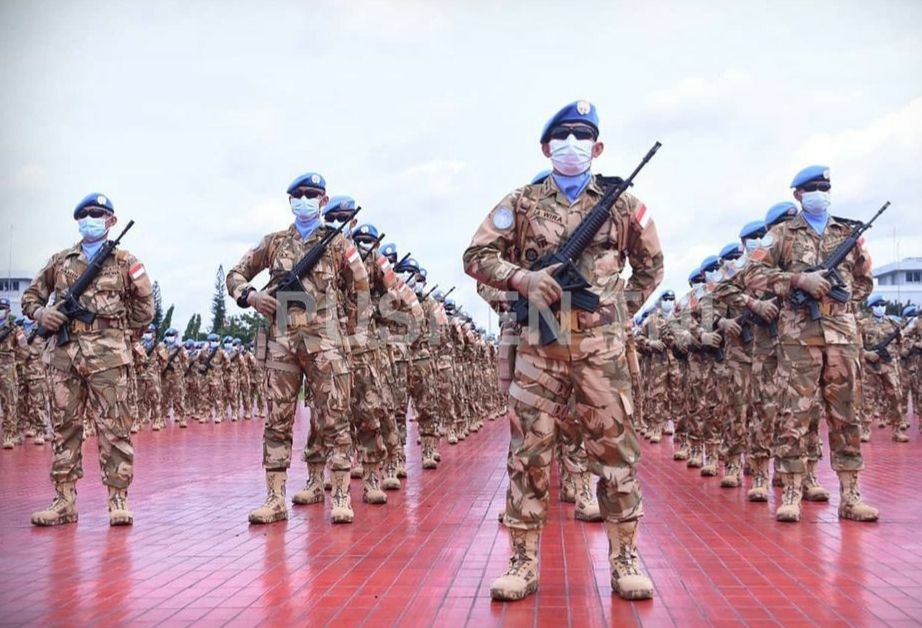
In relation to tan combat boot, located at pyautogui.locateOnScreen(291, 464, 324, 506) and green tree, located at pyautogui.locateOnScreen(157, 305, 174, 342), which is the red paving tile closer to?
tan combat boot, located at pyautogui.locateOnScreen(291, 464, 324, 506)

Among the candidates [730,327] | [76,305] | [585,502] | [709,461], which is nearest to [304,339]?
[76,305]

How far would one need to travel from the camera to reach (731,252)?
1077 cm

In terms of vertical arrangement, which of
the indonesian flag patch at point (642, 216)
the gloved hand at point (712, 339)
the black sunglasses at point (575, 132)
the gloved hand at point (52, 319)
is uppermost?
the black sunglasses at point (575, 132)

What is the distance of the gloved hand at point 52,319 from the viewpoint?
23.7 feet

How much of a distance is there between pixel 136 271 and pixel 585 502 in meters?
4.03

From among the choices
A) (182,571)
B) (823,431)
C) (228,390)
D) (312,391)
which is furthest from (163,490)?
(228,390)

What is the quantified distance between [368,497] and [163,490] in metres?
2.68

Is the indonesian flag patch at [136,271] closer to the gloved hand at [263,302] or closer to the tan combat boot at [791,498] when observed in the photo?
the gloved hand at [263,302]

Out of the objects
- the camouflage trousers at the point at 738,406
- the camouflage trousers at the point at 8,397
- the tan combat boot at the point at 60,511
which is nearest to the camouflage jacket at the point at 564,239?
the tan combat boot at the point at 60,511

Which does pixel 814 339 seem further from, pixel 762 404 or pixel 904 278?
pixel 904 278

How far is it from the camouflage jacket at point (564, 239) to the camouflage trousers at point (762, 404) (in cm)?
330

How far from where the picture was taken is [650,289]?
526cm

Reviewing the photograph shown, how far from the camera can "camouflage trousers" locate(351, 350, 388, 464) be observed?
862 cm

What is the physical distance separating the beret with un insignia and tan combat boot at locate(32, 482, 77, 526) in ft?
14.3
